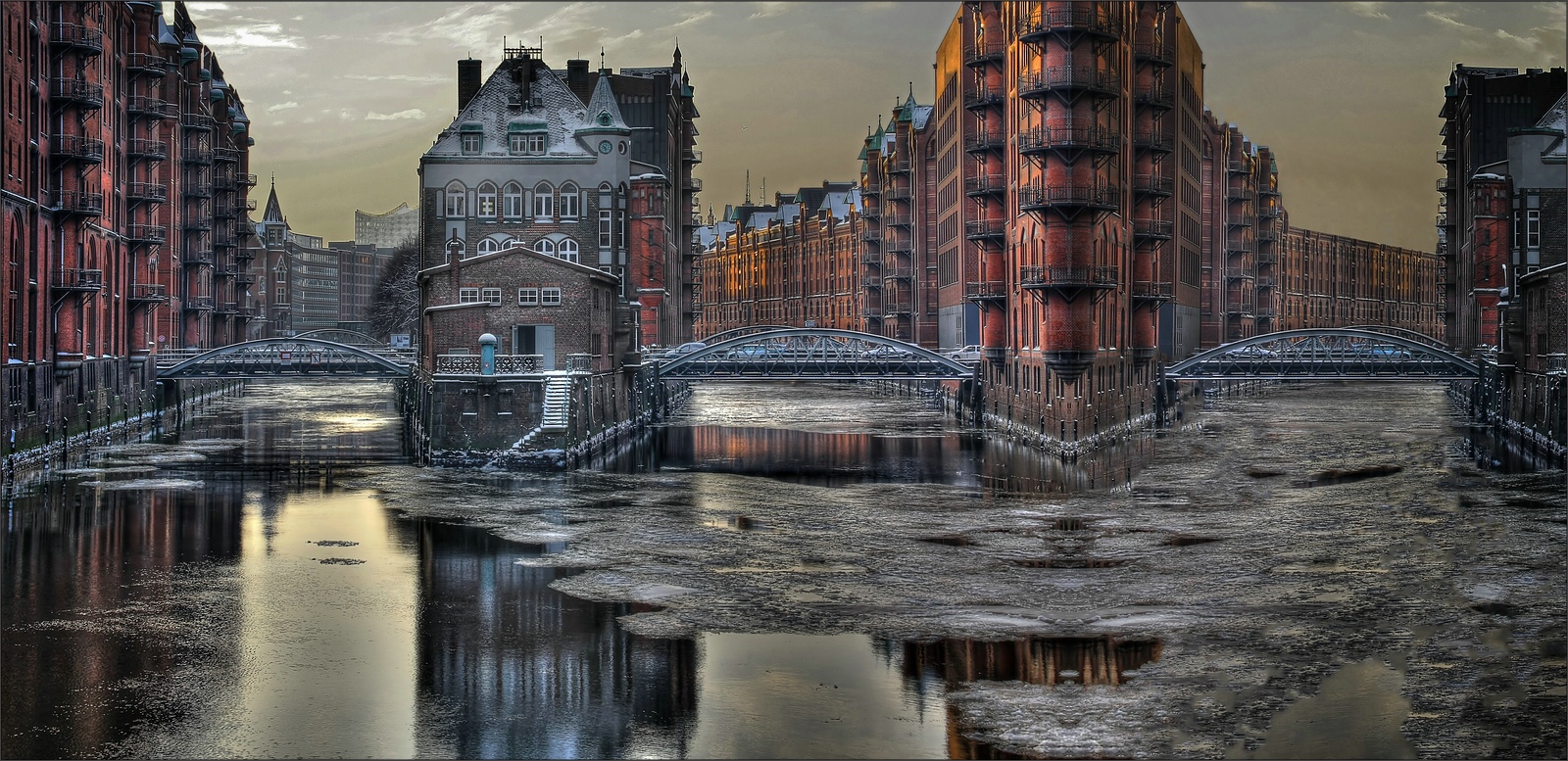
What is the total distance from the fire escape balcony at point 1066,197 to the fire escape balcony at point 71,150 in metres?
34.6

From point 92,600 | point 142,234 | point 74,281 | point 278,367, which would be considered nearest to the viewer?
point 92,600

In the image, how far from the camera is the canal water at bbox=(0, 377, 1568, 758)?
58.0 ft

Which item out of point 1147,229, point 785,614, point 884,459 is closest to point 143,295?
point 884,459

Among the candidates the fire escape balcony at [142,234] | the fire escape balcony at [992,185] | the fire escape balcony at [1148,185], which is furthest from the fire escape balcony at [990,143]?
the fire escape balcony at [142,234]

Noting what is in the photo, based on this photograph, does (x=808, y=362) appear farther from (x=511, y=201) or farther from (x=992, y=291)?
(x=511, y=201)

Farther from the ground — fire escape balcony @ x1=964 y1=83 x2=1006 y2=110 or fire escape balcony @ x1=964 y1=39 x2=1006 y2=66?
fire escape balcony @ x1=964 y1=39 x2=1006 y2=66

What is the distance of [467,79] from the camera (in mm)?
83812

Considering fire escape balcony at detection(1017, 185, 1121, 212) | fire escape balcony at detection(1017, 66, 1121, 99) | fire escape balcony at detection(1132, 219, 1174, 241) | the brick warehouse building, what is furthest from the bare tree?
fire escape balcony at detection(1017, 66, 1121, 99)

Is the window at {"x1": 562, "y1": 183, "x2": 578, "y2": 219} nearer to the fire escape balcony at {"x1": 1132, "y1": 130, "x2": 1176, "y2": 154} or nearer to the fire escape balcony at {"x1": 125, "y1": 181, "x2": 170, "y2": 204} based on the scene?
the fire escape balcony at {"x1": 125, "y1": 181, "x2": 170, "y2": 204}

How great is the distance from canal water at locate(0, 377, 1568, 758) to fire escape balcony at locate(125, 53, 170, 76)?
2822 cm

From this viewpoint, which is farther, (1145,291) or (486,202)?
(486,202)

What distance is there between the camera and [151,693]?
63.0 feet

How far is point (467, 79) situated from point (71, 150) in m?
31.9

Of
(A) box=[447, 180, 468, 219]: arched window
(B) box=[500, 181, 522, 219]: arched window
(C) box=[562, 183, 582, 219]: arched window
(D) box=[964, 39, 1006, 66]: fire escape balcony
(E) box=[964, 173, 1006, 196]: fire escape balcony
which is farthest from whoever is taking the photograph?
(C) box=[562, 183, 582, 219]: arched window
